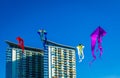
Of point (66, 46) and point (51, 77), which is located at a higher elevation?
point (66, 46)

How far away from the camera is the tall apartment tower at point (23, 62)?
13100cm

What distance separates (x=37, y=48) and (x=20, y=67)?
1186 centimetres

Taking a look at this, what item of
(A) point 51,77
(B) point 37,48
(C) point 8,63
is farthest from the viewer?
(B) point 37,48

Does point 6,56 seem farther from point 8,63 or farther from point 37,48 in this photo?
point 37,48

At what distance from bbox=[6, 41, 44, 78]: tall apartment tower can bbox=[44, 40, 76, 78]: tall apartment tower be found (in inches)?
317

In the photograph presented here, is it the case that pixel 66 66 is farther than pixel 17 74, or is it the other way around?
pixel 66 66

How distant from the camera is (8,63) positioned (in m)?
133

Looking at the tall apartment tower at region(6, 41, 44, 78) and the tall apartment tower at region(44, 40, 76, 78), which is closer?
the tall apartment tower at region(44, 40, 76, 78)

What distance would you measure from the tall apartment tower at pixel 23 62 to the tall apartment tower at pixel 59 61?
26.4ft

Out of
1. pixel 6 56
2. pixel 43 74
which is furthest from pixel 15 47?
pixel 43 74

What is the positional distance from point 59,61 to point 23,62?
13083 millimetres

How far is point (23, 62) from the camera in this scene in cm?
13575

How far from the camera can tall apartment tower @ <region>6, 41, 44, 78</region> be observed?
430 ft

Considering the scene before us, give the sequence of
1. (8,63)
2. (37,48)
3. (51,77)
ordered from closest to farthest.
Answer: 1. (51,77)
2. (8,63)
3. (37,48)
